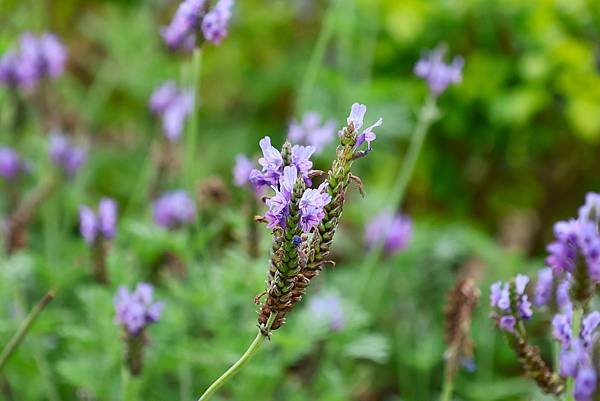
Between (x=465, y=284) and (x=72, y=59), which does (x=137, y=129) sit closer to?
(x=72, y=59)

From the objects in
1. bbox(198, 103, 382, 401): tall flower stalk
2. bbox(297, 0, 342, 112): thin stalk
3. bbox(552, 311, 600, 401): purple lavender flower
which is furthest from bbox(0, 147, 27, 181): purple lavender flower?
bbox(552, 311, 600, 401): purple lavender flower

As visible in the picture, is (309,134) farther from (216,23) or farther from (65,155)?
(65,155)

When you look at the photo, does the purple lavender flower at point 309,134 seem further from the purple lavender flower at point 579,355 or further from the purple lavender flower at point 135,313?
the purple lavender flower at point 579,355

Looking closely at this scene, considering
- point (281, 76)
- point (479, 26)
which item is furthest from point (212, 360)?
point (281, 76)

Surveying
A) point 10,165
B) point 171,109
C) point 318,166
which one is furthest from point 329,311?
point 318,166

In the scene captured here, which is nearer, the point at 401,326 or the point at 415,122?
the point at 401,326

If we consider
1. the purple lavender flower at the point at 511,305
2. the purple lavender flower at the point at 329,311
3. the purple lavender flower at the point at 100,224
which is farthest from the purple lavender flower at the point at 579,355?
the purple lavender flower at the point at 100,224

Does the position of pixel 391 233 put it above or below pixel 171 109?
below
